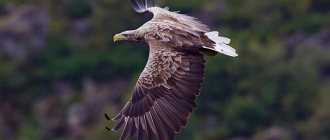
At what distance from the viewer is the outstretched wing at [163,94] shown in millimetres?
15906

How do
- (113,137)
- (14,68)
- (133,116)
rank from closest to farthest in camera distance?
(133,116)
(113,137)
(14,68)

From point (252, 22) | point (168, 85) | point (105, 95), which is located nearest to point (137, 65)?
point (105, 95)

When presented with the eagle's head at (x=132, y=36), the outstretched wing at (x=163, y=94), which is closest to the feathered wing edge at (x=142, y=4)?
the eagle's head at (x=132, y=36)

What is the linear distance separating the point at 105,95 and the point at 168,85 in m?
32.4

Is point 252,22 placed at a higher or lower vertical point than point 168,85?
higher

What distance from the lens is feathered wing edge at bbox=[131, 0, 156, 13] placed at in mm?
18500

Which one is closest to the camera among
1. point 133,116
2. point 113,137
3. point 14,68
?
point 133,116

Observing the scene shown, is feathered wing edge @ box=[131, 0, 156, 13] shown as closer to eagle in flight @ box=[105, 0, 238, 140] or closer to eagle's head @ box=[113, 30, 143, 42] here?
eagle's head @ box=[113, 30, 143, 42]

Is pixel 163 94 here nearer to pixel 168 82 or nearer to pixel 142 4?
pixel 168 82

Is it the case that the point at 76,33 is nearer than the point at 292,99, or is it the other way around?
the point at 292,99

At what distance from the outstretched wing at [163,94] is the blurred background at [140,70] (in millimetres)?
27313

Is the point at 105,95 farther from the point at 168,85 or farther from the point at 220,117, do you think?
the point at 168,85

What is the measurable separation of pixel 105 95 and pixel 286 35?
23.9 feet

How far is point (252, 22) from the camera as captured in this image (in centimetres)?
5262
